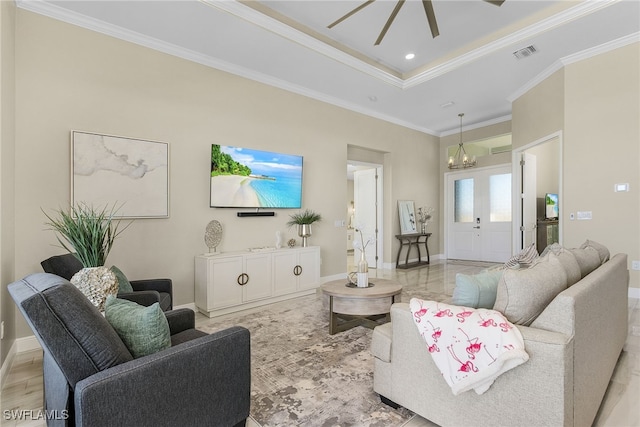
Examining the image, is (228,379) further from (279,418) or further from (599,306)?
(599,306)

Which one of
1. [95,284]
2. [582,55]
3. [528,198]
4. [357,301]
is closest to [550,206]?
[528,198]

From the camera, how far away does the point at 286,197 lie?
4.84 m

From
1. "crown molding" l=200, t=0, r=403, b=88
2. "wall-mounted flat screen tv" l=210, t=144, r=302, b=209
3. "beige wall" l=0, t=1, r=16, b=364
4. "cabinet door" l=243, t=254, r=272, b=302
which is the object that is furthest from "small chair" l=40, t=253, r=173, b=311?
"crown molding" l=200, t=0, r=403, b=88

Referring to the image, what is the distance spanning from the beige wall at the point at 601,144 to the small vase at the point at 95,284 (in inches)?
220

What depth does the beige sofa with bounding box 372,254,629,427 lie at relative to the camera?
132cm

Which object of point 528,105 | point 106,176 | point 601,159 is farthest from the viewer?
point 528,105

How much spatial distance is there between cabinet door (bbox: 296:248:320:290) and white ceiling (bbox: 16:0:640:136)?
104 inches

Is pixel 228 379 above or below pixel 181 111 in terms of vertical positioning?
below

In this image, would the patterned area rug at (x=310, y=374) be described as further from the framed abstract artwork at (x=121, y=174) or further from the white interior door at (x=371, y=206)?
the white interior door at (x=371, y=206)

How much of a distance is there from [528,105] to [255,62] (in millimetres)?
4591

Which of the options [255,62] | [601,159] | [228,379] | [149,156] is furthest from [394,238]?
[228,379]

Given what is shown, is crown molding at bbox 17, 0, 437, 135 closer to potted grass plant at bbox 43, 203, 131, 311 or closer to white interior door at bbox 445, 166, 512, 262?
potted grass plant at bbox 43, 203, 131, 311

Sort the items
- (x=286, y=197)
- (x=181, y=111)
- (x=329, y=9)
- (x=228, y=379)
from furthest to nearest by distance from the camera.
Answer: (x=286, y=197)
(x=181, y=111)
(x=329, y=9)
(x=228, y=379)

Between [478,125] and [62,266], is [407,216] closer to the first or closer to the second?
[478,125]
